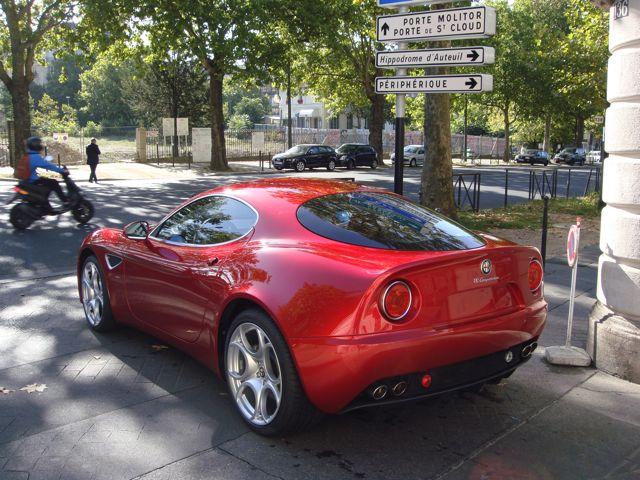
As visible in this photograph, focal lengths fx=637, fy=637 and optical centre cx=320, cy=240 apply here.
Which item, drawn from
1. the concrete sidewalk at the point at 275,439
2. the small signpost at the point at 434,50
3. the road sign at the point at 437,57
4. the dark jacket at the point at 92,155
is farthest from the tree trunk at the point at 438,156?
the dark jacket at the point at 92,155

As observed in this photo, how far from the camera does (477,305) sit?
3.55 meters

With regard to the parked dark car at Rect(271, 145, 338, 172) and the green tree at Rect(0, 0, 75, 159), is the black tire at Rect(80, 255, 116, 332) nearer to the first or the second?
the green tree at Rect(0, 0, 75, 159)

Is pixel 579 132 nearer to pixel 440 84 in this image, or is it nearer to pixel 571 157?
pixel 571 157

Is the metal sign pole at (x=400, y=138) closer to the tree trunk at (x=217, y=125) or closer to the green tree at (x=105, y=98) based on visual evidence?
the tree trunk at (x=217, y=125)

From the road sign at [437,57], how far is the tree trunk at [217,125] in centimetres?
2666

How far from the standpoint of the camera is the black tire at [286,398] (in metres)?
3.39

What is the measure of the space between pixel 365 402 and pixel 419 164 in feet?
133

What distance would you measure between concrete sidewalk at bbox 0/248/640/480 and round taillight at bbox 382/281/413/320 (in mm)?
734

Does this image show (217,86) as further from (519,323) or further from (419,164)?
(519,323)

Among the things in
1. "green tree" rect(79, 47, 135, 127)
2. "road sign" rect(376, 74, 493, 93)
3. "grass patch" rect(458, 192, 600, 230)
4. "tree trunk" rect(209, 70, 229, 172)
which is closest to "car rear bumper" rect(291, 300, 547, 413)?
"road sign" rect(376, 74, 493, 93)

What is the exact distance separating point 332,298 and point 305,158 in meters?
32.5

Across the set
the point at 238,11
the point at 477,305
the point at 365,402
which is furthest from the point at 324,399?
the point at 238,11

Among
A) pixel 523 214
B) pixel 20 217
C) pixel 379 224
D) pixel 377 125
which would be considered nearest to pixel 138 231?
pixel 379 224

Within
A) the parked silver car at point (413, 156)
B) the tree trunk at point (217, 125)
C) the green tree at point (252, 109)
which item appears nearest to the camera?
the tree trunk at point (217, 125)
